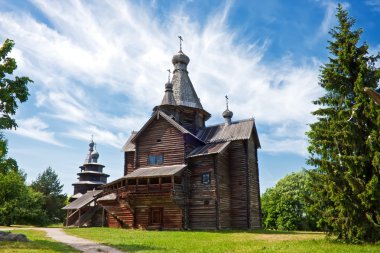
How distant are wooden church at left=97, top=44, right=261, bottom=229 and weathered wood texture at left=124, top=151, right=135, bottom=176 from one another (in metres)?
0.97

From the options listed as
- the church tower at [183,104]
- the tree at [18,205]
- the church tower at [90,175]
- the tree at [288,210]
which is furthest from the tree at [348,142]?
the church tower at [90,175]

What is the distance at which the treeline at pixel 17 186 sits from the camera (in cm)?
1717

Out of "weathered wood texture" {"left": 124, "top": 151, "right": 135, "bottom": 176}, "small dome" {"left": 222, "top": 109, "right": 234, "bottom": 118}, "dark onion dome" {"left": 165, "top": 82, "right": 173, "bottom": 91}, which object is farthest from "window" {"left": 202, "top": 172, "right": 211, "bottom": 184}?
"dark onion dome" {"left": 165, "top": 82, "right": 173, "bottom": 91}

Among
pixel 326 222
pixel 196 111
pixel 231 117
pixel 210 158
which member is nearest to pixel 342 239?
pixel 326 222

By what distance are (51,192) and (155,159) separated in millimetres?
38570

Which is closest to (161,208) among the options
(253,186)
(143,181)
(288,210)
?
(143,181)

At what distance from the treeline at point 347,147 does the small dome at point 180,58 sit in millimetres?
24848

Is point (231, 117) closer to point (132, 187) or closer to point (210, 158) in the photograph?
point (210, 158)

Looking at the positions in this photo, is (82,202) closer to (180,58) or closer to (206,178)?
(206,178)

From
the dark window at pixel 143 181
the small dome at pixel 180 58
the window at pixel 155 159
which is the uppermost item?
the small dome at pixel 180 58

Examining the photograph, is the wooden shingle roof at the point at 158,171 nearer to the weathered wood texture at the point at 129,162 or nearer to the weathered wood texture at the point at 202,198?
the weathered wood texture at the point at 202,198

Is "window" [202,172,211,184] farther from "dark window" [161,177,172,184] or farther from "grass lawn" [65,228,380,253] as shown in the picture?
"grass lawn" [65,228,380,253]

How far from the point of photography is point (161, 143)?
3322 centimetres

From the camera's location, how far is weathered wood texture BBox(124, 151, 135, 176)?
3744 cm
